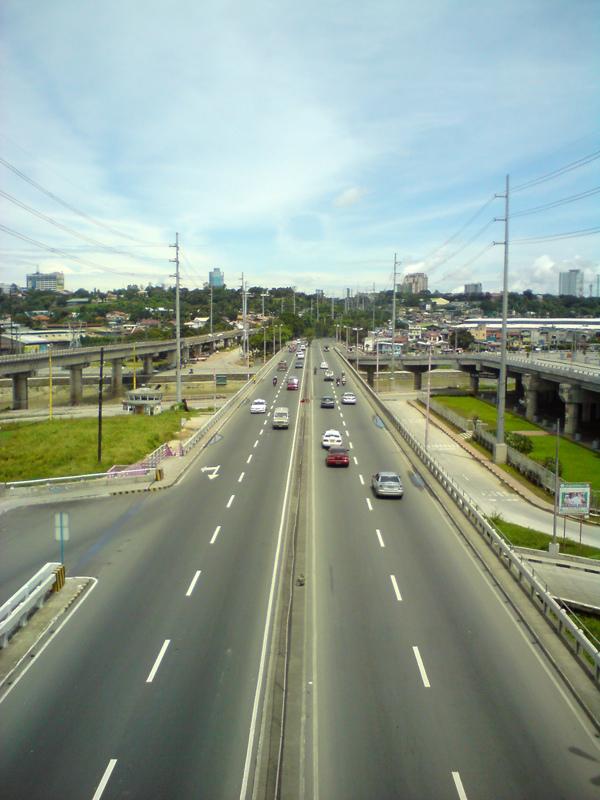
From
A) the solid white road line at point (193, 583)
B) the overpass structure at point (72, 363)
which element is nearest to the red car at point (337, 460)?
the solid white road line at point (193, 583)

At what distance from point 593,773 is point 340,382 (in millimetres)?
75233

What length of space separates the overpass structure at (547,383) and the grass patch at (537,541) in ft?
99.4

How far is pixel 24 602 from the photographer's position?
1631 centimetres

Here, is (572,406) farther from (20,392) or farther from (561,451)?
(20,392)

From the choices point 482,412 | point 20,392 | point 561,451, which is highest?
point 20,392

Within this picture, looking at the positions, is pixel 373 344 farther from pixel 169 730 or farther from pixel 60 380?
Answer: pixel 169 730

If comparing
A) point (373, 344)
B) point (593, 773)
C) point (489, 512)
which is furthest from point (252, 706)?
point (373, 344)

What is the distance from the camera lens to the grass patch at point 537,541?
90.5 feet

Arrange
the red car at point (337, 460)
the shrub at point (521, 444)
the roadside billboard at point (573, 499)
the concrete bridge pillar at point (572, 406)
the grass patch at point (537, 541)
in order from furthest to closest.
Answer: the concrete bridge pillar at point (572, 406)
the shrub at point (521, 444)
the red car at point (337, 460)
the grass patch at point (537, 541)
the roadside billboard at point (573, 499)

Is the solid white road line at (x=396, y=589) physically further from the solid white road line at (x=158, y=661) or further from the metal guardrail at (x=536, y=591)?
the solid white road line at (x=158, y=661)

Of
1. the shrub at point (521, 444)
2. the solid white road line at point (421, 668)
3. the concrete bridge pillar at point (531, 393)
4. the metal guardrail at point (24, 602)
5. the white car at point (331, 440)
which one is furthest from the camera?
the concrete bridge pillar at point (531, 393)

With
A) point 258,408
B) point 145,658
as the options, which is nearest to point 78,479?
point 145,658

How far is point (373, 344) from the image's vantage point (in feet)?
495

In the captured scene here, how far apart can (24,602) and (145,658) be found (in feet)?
13.5
